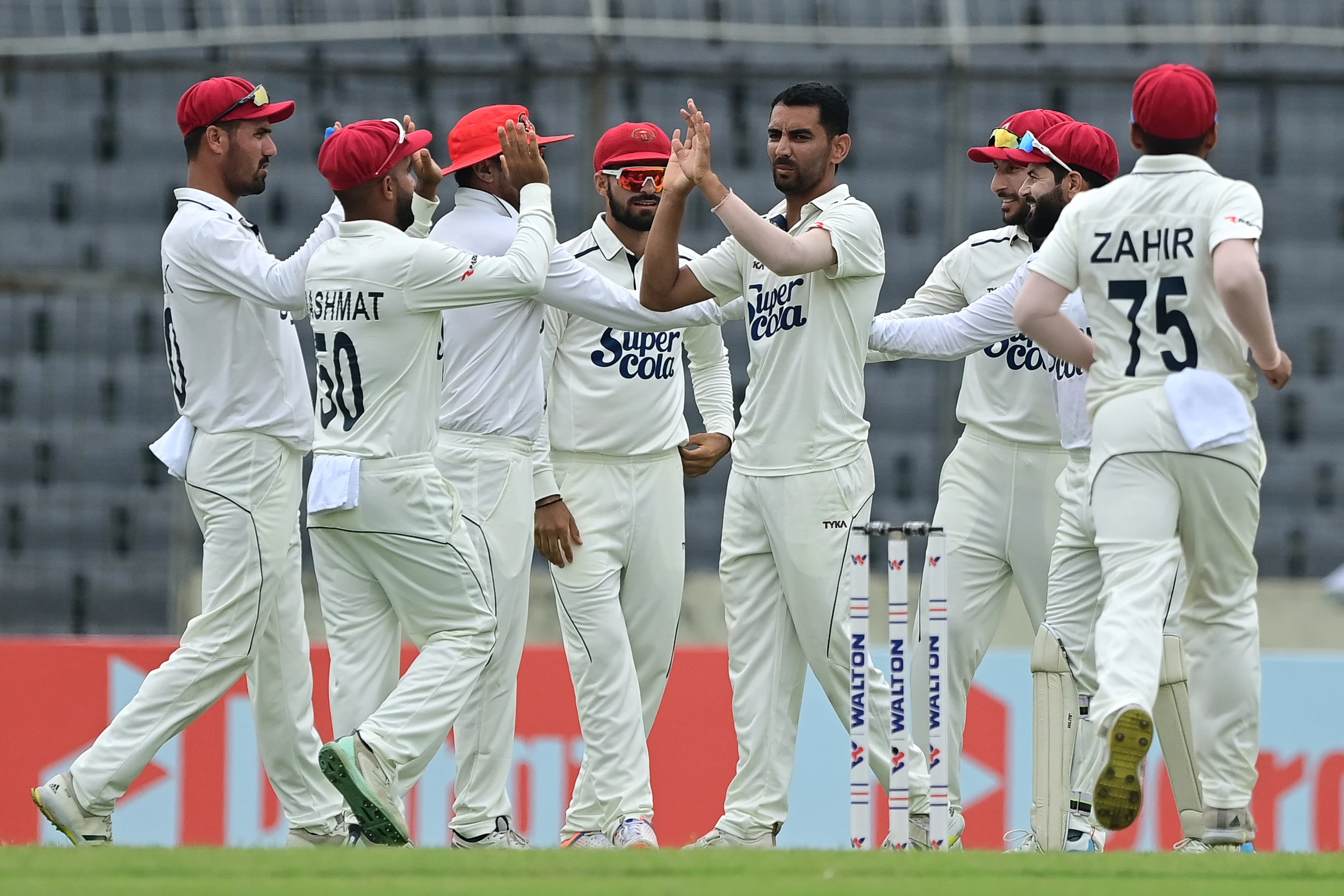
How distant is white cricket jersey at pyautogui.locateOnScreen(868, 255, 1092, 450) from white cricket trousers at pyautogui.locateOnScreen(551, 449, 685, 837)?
96 centimetres

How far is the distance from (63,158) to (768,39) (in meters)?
3.93

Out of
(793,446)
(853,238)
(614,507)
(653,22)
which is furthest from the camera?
(653,22)

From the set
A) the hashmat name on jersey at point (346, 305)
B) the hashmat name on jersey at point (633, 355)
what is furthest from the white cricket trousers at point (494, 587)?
the hashmat name on jersey at point (346, 305)

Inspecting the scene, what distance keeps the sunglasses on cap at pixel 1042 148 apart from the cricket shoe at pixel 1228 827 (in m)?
2.30

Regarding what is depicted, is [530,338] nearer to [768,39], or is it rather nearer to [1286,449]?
[768,39]

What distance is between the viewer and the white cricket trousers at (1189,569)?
5.15 meters

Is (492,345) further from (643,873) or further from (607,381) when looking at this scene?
(643,873)

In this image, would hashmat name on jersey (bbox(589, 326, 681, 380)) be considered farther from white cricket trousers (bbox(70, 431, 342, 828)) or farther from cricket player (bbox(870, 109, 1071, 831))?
white cricket trousers (bbox(70, 431, 342, 828))

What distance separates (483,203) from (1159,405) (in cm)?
245

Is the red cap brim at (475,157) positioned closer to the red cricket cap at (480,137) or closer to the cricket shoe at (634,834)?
the red cricket cap at (480,137)

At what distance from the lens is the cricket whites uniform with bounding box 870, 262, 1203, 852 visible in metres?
6.22

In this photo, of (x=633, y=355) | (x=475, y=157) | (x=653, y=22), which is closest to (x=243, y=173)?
(x=475, y=157)

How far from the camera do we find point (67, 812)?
5984 millimetres

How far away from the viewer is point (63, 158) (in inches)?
432
